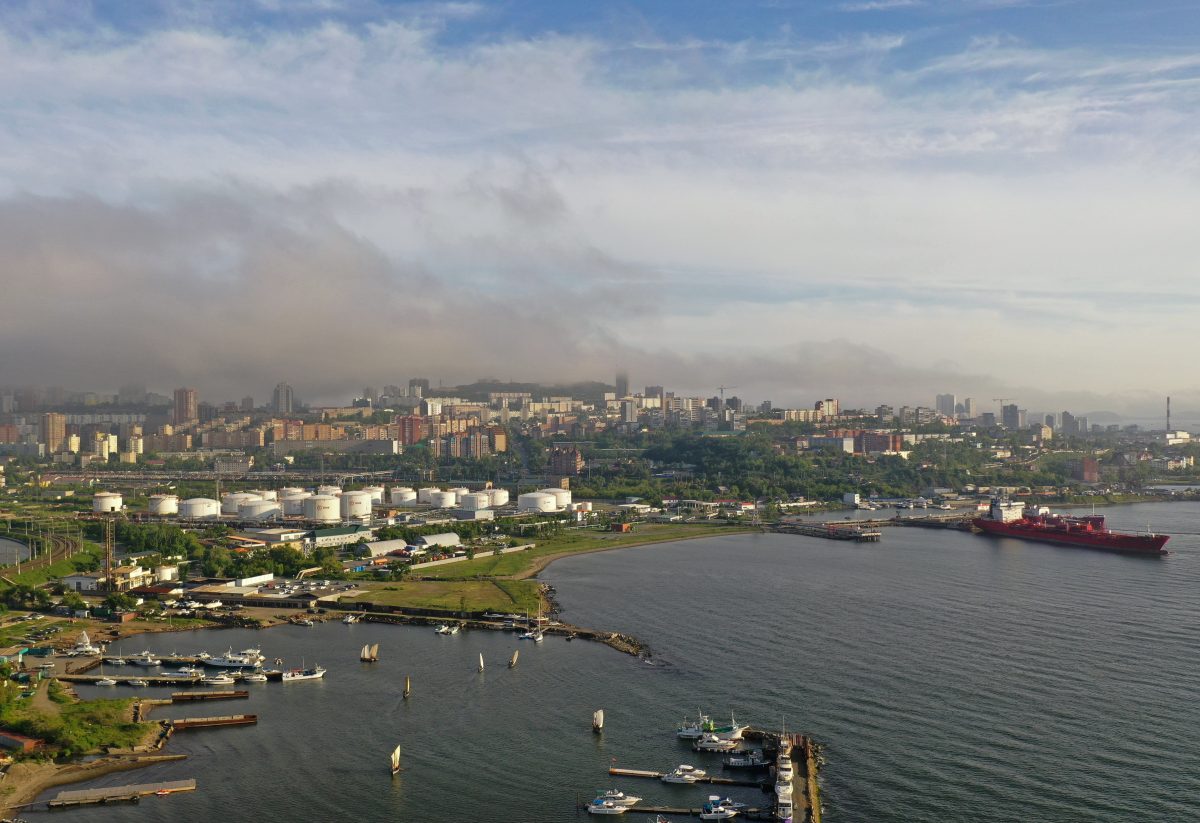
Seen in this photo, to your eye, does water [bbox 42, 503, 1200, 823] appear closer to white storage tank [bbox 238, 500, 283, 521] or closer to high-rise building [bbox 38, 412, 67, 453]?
white storage tank [bbox 238, 500, 283, 521]

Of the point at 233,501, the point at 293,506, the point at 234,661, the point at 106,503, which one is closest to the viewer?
the point at 234,661

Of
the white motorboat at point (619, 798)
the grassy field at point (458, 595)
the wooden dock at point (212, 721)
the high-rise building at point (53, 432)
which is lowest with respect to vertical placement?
the white motorboat at point (619, 798)

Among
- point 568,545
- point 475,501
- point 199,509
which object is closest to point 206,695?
point 568,545

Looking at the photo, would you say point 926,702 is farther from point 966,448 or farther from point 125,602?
point 966,448

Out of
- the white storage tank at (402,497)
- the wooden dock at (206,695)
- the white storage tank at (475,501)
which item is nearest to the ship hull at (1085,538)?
the white storage tank at (475,501)

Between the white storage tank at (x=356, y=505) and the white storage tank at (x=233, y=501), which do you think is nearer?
the white storage tank at (x=356, y=505)

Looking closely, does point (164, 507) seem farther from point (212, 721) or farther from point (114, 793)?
point (114, 793)

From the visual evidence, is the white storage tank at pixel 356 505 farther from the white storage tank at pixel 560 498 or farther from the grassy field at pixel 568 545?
the grassy field at pixel 568 545
